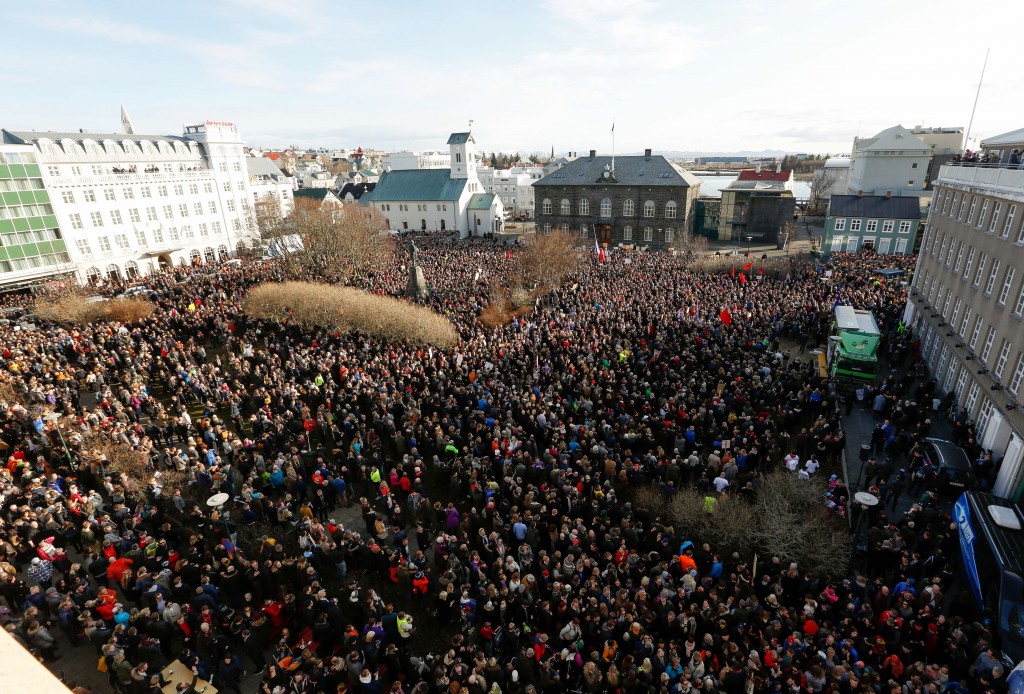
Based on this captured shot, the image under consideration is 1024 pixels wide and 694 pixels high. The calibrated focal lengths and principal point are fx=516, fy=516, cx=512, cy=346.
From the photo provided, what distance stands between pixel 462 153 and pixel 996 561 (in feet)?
212

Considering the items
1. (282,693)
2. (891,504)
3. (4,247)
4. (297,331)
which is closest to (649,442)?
(891,504)

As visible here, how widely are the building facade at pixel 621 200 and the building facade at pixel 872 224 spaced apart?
520 inches

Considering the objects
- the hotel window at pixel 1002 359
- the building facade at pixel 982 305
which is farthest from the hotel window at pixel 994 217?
the hotel window at pixel 1002 359

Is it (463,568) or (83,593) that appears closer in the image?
(83,593)

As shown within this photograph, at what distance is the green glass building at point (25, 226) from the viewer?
34.2 metres

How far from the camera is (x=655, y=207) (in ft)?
183

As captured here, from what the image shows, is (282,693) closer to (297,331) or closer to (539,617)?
(539,617)

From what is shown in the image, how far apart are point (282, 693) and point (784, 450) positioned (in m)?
15.2

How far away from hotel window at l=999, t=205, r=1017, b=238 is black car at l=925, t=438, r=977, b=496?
8.67 meters

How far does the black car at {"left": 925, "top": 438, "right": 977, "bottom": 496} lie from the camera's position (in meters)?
14.0

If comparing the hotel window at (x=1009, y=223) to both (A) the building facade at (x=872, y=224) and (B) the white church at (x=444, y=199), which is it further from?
(B) the white church at (x=444, y=199)

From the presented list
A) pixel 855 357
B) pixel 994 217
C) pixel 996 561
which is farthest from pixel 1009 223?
pixel 996 561

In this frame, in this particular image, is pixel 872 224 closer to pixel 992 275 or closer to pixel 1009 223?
pixel 992 275

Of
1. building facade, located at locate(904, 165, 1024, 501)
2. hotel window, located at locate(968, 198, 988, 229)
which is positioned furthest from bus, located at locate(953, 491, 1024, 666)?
hotel window, located at locate(968, 198, 988, 229)
